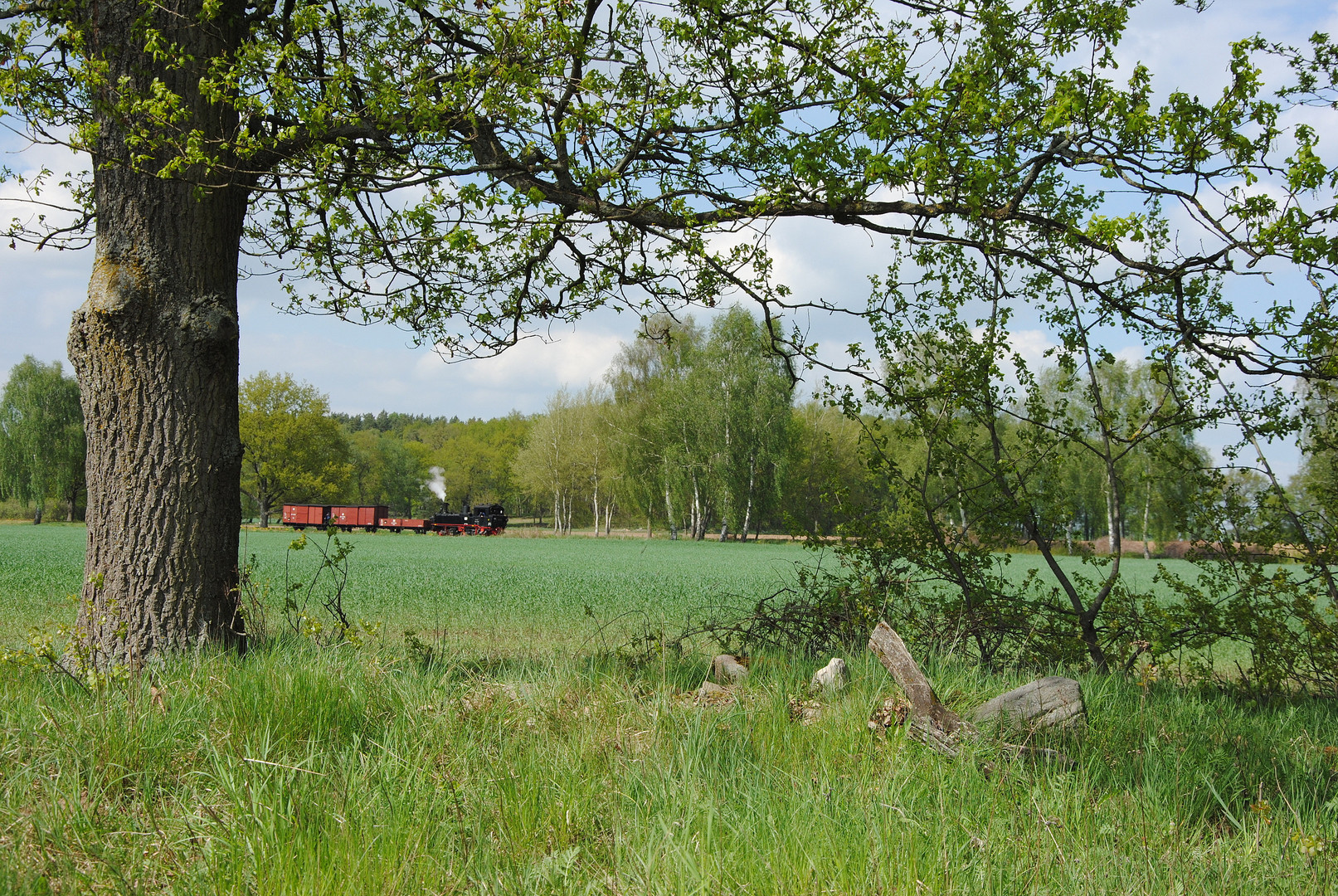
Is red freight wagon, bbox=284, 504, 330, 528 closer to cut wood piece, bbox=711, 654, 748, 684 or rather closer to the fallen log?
cut wood piece, bbox=711, 654, 748, 684

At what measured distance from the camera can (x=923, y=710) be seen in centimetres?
332

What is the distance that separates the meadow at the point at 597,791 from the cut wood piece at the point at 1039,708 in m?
0.10

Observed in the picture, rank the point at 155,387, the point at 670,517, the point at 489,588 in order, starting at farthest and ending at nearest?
the point at 670,517, the point at 489,588, the point at 155,387

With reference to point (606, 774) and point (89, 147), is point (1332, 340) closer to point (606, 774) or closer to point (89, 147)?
point (606, 774)

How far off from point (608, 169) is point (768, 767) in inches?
116

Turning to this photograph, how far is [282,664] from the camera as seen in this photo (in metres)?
3.86

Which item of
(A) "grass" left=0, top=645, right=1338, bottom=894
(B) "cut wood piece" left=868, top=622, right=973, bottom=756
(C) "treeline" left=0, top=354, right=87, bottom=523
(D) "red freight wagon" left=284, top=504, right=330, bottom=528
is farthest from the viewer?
(D) "red freight wagon" left=284, top=504, right=330, bottom=528

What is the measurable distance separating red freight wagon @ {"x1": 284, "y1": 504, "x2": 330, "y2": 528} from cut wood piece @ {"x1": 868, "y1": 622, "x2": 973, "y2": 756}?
199 feet

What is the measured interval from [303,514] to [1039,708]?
2479 inches

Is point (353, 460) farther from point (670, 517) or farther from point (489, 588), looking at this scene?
point (489, 588)

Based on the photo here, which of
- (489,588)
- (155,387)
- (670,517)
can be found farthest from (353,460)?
(155,387)

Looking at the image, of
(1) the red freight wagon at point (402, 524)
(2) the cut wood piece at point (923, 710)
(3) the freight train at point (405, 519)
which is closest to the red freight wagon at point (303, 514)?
(3) the freight train at point (405, 519)

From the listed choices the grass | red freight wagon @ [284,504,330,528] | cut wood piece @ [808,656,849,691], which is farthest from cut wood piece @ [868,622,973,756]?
red freight wagon @ [284,504,330,528]

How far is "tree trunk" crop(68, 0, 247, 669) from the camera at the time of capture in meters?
4.80
